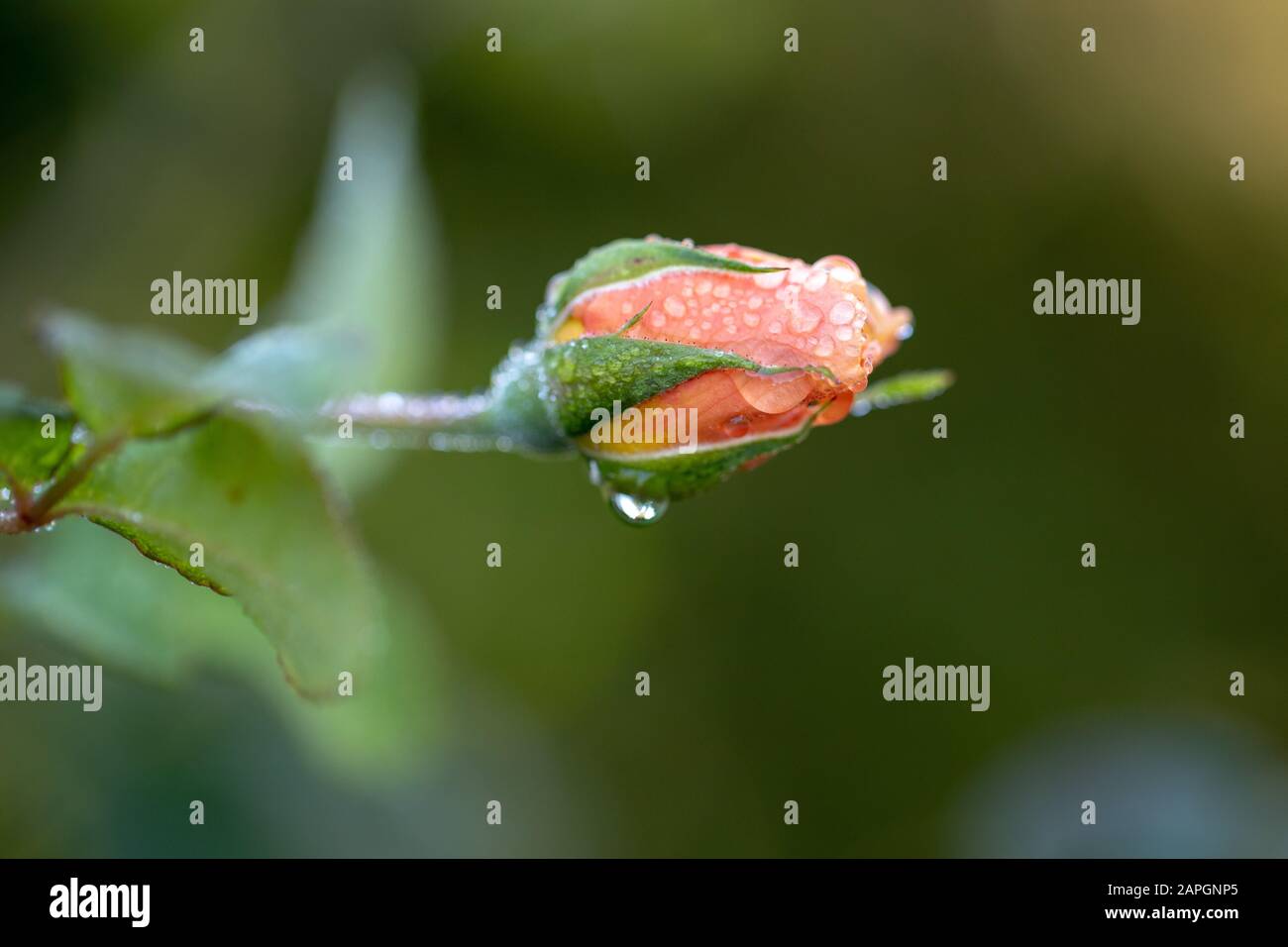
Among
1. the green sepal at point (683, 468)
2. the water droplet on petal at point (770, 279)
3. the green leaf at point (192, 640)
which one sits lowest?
the green leaf at point (192, 640)

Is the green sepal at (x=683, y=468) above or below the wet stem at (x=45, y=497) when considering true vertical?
above

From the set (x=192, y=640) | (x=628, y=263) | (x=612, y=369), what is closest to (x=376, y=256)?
(x=192, y=640)

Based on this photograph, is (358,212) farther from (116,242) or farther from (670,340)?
(670,340)

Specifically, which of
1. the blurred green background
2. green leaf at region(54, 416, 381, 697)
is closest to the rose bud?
green leaf at region(54, 416, 381, 697)

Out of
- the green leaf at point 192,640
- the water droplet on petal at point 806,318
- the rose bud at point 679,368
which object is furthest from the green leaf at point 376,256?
the water droplet on petal at point 806,318

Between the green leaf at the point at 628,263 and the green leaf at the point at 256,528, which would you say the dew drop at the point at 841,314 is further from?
the green leaf at the point at 256,528

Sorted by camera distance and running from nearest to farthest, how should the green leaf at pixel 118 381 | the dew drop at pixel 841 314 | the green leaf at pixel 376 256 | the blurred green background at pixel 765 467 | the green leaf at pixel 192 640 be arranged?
1. the green leaf at pixel 118 381
2. the dew drop at pixel 841 314
3. the green leaf at pixel 192 640
4. the green leaf at pixel 376 256
5. the blurred green background at pixel 765 467

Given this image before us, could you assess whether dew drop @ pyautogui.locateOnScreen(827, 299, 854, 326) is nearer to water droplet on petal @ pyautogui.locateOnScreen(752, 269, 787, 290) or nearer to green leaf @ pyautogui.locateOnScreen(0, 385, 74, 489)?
water droplet on petal @ pyautogui.locateOnScreen(752, 269, 787, 290)
